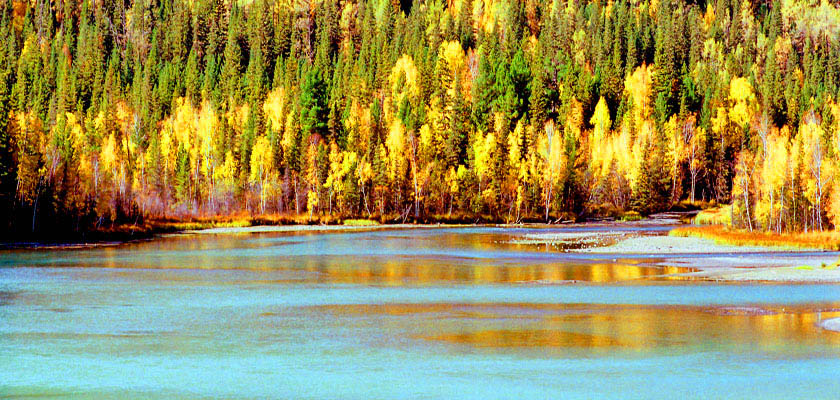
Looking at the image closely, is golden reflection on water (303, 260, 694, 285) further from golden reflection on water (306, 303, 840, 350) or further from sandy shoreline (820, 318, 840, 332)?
sandy shoreline (820, 318, 840, 332)

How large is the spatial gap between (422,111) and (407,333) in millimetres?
86060

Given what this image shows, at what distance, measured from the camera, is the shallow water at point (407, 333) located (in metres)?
20.0

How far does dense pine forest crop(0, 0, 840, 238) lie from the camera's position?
74938mm

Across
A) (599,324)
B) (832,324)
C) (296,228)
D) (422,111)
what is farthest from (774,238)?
(422,111)

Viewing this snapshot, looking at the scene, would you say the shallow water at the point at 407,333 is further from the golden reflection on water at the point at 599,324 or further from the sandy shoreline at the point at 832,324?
the sandy shoreline at the point at 832,324

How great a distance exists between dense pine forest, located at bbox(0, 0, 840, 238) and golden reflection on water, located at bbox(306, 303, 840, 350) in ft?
112

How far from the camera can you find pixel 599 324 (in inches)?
1072

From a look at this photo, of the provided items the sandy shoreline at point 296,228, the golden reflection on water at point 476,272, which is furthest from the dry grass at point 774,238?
the sandy shoreline at point 296,228

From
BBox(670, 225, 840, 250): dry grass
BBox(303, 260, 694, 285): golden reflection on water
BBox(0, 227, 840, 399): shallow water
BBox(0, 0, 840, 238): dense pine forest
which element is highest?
BBox(0, 0, 840, 238): dense pine forest

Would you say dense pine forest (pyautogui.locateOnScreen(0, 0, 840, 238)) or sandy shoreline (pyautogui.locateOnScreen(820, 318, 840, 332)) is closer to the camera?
sandy shoreline (pyautogui.locateOnScreen(820, 318, 840, 332))

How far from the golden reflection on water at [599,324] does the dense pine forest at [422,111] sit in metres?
34.1

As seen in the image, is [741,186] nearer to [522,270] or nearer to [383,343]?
[522,270]

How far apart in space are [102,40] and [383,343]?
156785 mm

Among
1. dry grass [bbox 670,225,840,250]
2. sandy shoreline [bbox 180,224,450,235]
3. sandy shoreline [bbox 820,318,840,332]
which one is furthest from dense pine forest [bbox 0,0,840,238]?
sandy shoreline [bbox 820,318,840,332]
